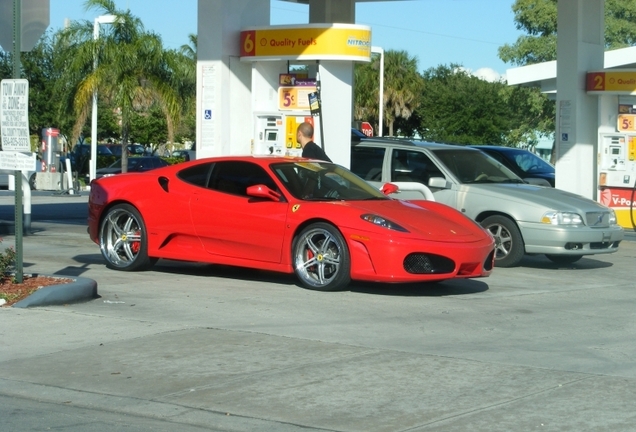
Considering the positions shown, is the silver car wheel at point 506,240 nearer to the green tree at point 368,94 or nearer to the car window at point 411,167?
the car window at point 411,167

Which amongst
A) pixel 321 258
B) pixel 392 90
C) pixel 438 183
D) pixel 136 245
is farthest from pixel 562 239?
pixel 392 90

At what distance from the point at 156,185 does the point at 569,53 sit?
10.2m

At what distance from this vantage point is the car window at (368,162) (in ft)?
48.9

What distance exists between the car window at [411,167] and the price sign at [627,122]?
625 centimetres

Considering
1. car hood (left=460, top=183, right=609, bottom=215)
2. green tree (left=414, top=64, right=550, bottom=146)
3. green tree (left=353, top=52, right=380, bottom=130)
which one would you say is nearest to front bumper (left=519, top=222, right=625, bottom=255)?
car hood (left=460, top=183, right=609, bottom=215)

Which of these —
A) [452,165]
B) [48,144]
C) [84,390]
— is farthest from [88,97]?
[84,390]

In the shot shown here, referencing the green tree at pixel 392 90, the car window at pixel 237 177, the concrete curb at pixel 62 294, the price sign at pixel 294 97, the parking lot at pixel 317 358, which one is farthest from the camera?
the green tree at pixel 392 90

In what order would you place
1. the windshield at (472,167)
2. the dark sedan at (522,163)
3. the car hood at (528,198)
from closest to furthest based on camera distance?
1. the car hood at (528,198)
2. the windshield at (472,167)
3. the dark sedan at (522,163)

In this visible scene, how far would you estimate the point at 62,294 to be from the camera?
9516mm

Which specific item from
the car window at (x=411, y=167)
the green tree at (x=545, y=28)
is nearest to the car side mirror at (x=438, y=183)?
the car window at (x=411, y=167)

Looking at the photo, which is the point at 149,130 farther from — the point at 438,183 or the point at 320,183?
the point at 320,183

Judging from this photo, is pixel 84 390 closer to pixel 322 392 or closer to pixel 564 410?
pixel 322 392

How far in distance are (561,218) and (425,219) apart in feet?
10.5

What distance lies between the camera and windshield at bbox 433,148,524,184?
1432 cm
